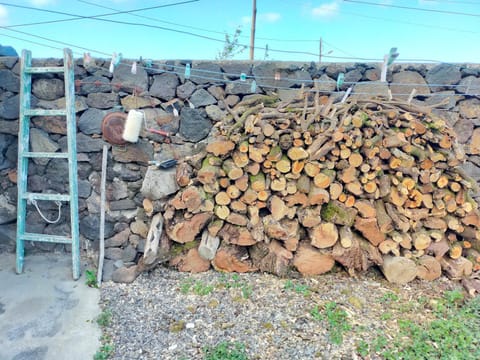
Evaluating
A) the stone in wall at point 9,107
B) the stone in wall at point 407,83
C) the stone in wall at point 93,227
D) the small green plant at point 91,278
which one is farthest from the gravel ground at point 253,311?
the stone in wall at point 9,107

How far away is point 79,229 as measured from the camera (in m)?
3.08

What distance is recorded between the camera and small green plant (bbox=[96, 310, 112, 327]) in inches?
85.3

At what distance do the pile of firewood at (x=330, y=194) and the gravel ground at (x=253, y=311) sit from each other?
0.55ft

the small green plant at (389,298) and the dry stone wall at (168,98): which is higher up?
the dry stone wall at (168,98)

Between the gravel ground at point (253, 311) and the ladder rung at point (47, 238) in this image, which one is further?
the ladder rung at point (47, 238)

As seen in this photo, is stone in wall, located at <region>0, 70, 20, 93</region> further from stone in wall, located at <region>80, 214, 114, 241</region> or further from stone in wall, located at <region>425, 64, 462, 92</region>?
stone in wall, located at <region>425, 64, 462, 92</region>

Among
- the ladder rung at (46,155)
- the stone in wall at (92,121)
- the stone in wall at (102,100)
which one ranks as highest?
the stone in wall at (102,100)

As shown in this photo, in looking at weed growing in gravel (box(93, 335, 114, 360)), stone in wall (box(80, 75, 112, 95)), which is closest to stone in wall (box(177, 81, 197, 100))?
stone in wall (box(80, 75, 112, 95))

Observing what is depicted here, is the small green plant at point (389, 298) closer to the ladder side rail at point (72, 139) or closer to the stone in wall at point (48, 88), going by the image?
the ladder side rail at point (72, 139)

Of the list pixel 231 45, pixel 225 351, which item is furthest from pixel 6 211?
pixel 231 45

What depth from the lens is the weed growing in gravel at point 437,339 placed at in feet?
6.02

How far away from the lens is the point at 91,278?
2.70m

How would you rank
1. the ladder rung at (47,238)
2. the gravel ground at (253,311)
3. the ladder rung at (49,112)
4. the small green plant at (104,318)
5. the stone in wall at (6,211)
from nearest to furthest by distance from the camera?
the gravel ground at (253,311) → the small green plant at (104,318) → the ladder rung at (49,112) → the ladder rung at (47,238) → the stone in wall at (6,211)

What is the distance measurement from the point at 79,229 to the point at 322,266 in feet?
8.11
